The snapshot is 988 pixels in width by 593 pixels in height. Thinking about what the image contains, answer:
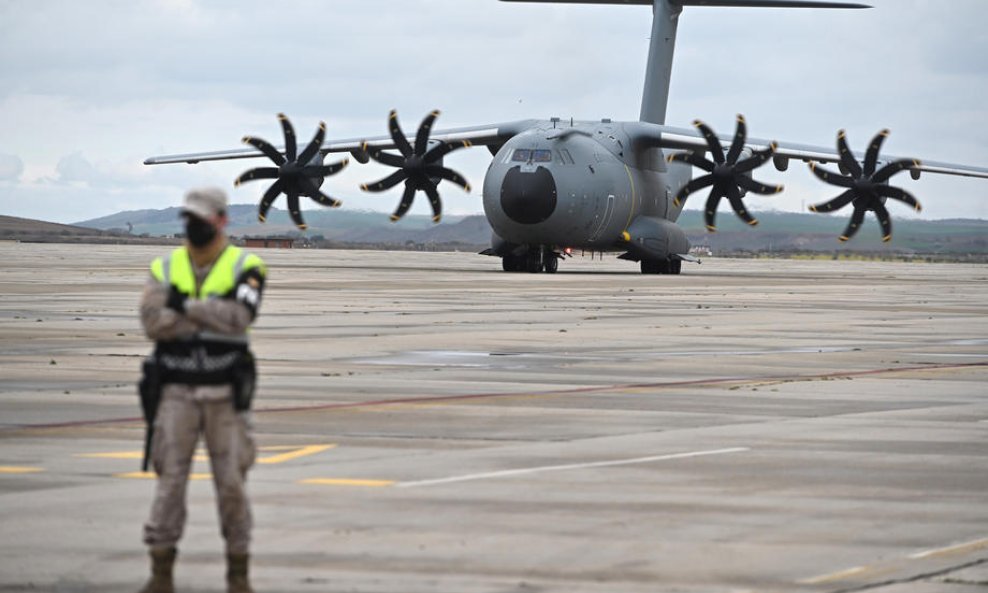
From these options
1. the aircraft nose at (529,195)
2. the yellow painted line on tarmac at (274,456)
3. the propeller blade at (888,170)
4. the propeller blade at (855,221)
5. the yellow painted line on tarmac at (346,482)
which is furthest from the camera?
the propeller blade at (888,170)

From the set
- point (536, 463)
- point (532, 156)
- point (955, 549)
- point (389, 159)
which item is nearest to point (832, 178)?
point (532, 156)

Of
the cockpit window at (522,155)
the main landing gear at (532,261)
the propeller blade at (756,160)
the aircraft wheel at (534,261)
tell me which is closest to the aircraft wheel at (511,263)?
the main landing gear at (532,261)

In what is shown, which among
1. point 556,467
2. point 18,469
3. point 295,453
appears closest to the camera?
point 18,469

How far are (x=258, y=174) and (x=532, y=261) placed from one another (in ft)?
30.4

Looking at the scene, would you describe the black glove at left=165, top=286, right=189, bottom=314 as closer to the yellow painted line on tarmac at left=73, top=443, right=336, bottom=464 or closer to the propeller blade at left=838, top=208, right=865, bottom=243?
the yellow painted line on tarmac at left=73, top=443, right=336, bottom=464

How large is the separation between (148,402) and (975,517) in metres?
4.86

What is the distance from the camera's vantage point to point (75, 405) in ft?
49.1

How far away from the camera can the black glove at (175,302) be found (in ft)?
25.5

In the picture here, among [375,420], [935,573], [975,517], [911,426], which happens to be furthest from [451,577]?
[911,426]

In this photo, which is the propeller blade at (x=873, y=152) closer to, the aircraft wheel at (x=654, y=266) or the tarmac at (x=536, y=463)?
the aircraft wheel at (x=654, y=266)

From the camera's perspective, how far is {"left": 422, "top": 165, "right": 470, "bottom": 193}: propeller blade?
5262 cm

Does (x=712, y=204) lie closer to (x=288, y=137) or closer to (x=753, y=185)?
(x=753, y=185)

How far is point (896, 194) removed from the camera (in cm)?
5256

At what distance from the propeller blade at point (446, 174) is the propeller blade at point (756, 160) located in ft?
27.1
